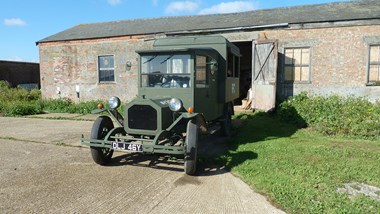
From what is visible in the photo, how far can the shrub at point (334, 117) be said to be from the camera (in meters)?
7.39

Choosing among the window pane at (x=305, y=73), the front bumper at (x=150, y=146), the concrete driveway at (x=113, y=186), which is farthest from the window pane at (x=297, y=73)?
the front bumper at (x=150, y=146)

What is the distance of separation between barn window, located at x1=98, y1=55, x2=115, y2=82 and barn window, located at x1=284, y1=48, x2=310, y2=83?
8782 mm

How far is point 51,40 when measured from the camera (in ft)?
52.4

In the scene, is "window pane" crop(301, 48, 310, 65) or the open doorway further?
the open doorway

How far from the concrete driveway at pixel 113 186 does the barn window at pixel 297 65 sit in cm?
822

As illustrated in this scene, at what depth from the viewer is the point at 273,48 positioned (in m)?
11.2

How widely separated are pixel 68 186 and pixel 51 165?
1.32 m

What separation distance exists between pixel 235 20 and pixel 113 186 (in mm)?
11329

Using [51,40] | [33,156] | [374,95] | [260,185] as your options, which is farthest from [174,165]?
[51,40]

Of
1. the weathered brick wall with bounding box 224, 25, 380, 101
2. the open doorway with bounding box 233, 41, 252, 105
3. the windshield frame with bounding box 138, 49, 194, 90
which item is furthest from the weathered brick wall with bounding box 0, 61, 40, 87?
the windshield frame with bounding box 138, 49, 194, 90

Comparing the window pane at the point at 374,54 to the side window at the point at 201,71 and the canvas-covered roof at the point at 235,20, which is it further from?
the side window at the point at 201,71

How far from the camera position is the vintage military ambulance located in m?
4.68

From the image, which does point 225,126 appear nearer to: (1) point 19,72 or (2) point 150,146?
(2) point 150,146

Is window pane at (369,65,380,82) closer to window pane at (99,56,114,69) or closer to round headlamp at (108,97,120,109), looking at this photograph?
round headlamp at (108,97,120,109)
